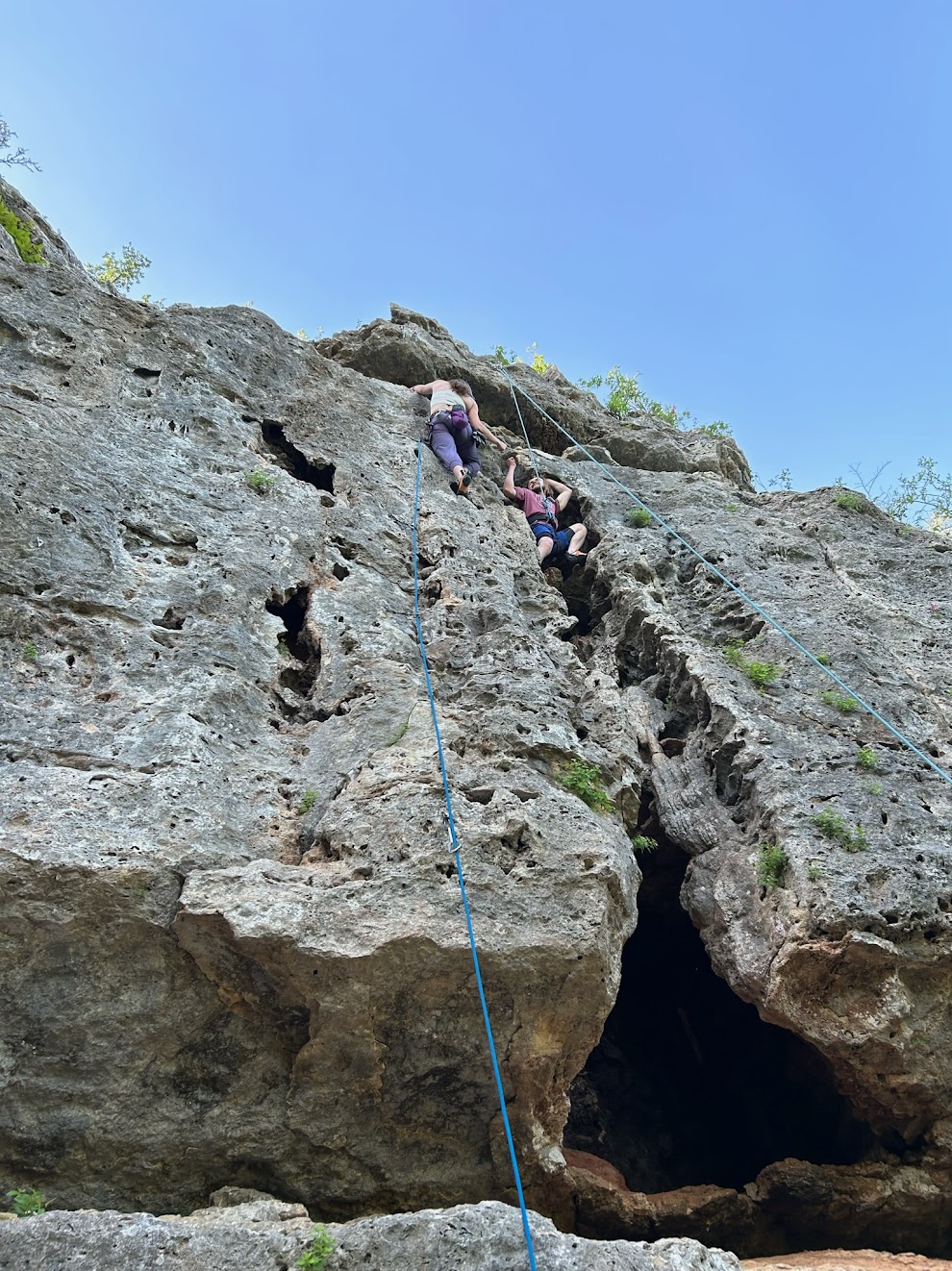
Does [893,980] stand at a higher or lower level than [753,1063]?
higher

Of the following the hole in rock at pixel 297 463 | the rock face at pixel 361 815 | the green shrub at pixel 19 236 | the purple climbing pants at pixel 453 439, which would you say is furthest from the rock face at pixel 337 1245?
the green shrub at pixel 19 236

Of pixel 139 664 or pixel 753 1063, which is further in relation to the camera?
pixel 753 1063

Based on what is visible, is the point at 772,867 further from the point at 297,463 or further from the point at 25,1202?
the point at 297,463

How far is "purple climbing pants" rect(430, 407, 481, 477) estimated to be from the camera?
443 inches

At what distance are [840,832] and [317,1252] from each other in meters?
4.56

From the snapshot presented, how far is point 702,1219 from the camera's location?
6398mm

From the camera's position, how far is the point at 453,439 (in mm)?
11500

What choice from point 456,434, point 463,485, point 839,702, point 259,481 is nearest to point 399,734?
point 259,481

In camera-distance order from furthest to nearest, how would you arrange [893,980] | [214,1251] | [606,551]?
[606,551], [893,980], [214,1251]

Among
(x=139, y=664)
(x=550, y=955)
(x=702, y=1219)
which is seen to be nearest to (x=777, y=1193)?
(x=702, y=1219)

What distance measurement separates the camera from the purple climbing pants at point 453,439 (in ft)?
36.9

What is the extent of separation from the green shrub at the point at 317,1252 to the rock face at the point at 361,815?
119 centimetres

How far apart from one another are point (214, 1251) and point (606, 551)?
334 inches

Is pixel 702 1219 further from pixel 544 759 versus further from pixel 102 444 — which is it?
pixel 102 444
